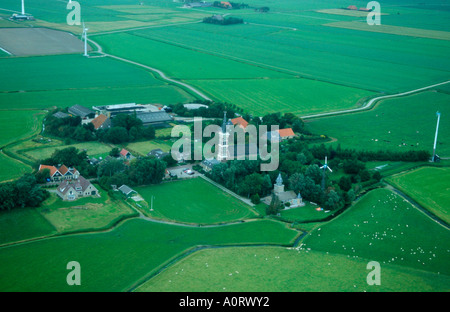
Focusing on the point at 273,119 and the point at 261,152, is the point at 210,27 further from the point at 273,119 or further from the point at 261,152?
the point at 261,152

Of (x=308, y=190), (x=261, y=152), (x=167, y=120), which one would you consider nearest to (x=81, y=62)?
(x=167, y=120)

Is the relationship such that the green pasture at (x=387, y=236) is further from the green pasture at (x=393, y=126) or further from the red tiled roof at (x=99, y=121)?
the red tiled roof at (x=99, y=121)

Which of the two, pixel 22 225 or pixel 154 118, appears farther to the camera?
pixel 154 118

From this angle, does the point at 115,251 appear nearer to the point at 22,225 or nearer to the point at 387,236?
the point at 22,225

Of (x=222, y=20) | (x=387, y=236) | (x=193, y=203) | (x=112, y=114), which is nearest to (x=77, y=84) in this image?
(x=112, y=114)

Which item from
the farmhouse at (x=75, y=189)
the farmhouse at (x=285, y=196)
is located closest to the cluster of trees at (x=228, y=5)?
the farmhouse at (x=285, y=196)

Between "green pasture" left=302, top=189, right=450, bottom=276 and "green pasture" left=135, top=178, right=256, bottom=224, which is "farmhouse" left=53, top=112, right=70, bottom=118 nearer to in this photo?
"green pasture" left=135, top=178, right=256, bottom=224

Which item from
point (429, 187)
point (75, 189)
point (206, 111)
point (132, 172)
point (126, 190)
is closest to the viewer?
point (75, 189)
